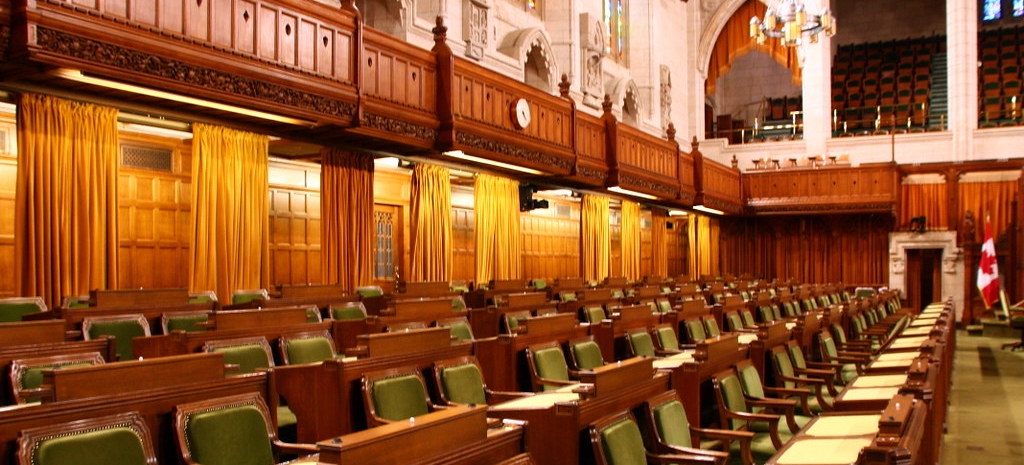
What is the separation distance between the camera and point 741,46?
81.1 ft

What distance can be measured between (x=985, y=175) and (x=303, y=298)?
1753cm

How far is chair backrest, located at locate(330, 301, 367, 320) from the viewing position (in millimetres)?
6423

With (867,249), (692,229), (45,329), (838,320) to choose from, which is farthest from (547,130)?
(867,249)

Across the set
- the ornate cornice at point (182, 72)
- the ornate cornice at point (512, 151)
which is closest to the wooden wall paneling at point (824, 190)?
the ornate cornice at point (512, 151)

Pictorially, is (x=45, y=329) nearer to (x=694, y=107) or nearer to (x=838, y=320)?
(x=838, y=320)

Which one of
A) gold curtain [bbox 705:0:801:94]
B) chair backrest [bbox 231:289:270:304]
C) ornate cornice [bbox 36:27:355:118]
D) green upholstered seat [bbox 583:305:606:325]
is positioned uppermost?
gold curtain [bbox 705:0:801:94]

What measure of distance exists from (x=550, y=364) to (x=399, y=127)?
13.1 feet

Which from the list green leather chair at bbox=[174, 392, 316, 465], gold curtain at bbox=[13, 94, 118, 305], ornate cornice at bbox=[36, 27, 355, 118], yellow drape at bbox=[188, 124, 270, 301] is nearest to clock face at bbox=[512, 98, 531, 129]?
ornate cornice at bbox=[36, 27, 355, 118]

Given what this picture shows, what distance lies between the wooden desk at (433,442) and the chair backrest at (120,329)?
2.98 meters

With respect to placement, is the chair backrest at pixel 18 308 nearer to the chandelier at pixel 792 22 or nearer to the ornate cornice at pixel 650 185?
the ornate cornice at pixel 650 185

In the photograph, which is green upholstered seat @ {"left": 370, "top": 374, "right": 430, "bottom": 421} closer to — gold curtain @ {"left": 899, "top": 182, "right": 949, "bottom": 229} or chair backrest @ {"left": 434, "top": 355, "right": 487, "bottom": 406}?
chair backrest @ {"left": 434, "top": 355, "right": 487, "bottom": 406}

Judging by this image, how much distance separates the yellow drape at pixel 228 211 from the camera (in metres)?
7.61

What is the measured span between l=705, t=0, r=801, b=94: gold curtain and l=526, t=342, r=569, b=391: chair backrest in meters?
20.9

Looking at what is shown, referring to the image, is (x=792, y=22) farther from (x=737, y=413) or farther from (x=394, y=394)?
(x=394, y=394)
